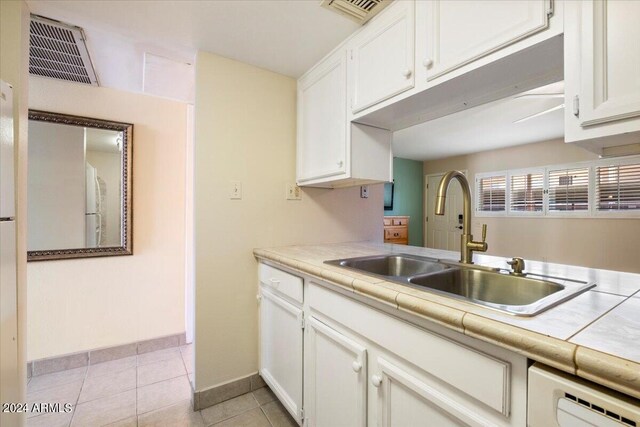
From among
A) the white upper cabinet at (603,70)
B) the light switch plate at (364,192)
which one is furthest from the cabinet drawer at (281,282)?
the white upper cabinet at (603,70)

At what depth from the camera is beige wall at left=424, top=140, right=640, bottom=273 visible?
3.78m

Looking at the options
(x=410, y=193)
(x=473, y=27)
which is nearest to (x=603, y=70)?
(x=473, y=27)

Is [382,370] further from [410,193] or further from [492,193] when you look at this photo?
[410,193]

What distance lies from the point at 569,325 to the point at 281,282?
1186 mm

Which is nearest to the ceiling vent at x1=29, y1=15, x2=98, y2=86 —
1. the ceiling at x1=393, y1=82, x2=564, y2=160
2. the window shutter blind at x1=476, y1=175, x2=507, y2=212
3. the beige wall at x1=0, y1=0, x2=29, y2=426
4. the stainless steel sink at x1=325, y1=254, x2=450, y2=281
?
the beige wall at x1=0, y1=0, x2=29, y2=426

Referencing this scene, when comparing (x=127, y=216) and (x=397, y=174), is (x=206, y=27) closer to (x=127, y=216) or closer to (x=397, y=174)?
(x=127, y=216)

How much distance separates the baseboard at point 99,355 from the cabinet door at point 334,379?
1.61 m

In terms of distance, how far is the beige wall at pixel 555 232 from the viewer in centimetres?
378

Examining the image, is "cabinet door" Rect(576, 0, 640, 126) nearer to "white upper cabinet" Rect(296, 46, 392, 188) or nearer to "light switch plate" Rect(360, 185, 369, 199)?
"white upper cabinet" Rect(296, 46, 392, 188)

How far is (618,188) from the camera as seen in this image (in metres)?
3.70

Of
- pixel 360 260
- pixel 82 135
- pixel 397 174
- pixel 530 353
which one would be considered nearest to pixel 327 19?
pixel 360 260

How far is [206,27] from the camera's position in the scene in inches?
57.2

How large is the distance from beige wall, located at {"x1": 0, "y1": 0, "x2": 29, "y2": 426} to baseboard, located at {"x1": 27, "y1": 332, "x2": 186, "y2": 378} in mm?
930

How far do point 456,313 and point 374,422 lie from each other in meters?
0.55
